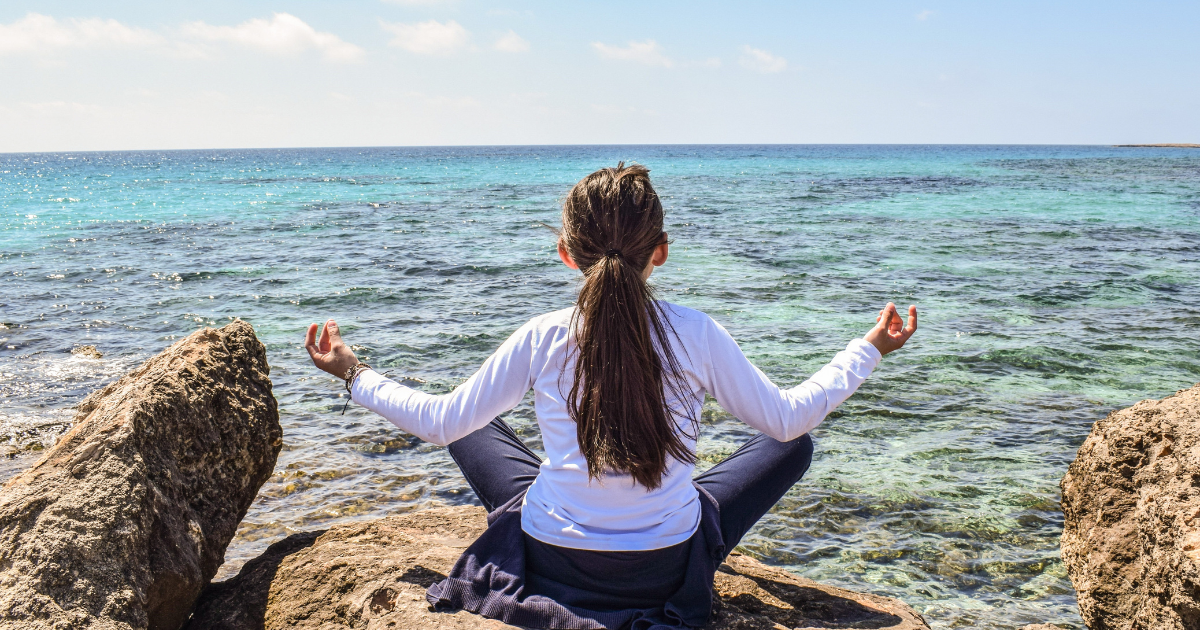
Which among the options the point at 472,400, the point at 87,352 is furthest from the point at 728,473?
the point at 87,352

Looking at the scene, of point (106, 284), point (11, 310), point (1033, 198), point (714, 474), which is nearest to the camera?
point (714, 474)

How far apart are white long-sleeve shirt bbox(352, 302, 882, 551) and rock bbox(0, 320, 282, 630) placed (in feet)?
3.46

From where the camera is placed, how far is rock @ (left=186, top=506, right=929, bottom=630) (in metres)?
2.89

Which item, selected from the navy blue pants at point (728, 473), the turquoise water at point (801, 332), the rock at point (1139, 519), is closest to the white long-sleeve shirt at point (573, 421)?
the navy blue pants at point (728, 473)

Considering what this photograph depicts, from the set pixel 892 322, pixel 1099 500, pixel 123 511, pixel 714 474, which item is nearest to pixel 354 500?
pixel 123 511

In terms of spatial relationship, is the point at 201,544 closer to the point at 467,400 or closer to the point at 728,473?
the point at 467,400

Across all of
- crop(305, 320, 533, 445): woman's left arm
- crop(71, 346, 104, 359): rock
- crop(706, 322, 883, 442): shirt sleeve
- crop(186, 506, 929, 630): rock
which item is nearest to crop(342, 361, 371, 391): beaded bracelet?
crop(305, 320, 533, 445): woman's left arm

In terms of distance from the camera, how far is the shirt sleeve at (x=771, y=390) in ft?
8.26

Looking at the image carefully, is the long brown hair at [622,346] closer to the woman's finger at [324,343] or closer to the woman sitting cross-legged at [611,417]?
the woman sitting cross-legged at [611,417]

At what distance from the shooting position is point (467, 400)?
8.40ft

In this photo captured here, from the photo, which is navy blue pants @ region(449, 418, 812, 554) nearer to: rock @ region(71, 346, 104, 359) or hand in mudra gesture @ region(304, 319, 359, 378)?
hand in mudra gesture @ region(304, 319, 359, 378)

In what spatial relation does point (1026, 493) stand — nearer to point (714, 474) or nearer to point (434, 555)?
point (714, 474)

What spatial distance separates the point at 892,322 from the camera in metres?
2.84

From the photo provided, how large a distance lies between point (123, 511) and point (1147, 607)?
3.67 meters
